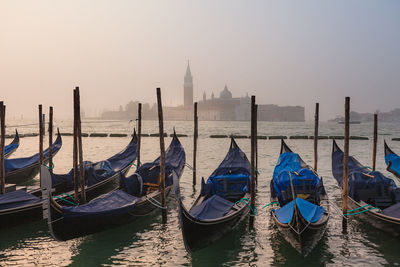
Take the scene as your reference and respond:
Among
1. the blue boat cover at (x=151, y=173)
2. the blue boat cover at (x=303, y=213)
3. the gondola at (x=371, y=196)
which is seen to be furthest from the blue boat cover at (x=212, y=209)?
the gondola at (x=371, y=196)

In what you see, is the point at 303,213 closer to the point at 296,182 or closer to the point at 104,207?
the point at 296,182

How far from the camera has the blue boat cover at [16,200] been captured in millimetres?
8336

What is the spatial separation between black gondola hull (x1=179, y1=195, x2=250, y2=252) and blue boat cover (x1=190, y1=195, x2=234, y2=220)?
308 mm

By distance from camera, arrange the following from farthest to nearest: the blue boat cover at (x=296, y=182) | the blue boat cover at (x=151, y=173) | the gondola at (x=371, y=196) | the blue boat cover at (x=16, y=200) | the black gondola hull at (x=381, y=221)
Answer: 1. the blue boat cover at (x=151, y=173)
2. the blue boat cover at (x=296, y=182)
3. the gondola at (x=371, y=196)
4. the blue boat cover at (x=16, y=200)
5. the black gondola hull at (x=381, y=221)

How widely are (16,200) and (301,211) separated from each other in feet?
20.3

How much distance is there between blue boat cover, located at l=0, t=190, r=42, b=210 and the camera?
834 centimetres

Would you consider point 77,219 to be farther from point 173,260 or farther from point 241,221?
point 241,221

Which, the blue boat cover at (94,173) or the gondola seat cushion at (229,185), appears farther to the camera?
the blue boat cover at (94,173)

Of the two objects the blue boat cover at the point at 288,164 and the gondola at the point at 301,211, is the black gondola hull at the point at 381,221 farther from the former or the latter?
the blue boat cover at the point at 288,164

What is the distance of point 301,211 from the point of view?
7.40m

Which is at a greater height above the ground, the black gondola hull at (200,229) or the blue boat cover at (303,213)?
the blue boat cover at (303,213)

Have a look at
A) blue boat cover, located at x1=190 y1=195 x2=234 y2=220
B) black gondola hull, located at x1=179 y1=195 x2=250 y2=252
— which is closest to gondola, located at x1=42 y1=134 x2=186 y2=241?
black gondola hull, located at x1=179 y1=195 x2=250 y2=252

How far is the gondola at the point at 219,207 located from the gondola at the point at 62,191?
3305 mm

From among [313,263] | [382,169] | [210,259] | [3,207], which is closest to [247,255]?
[210,259]
